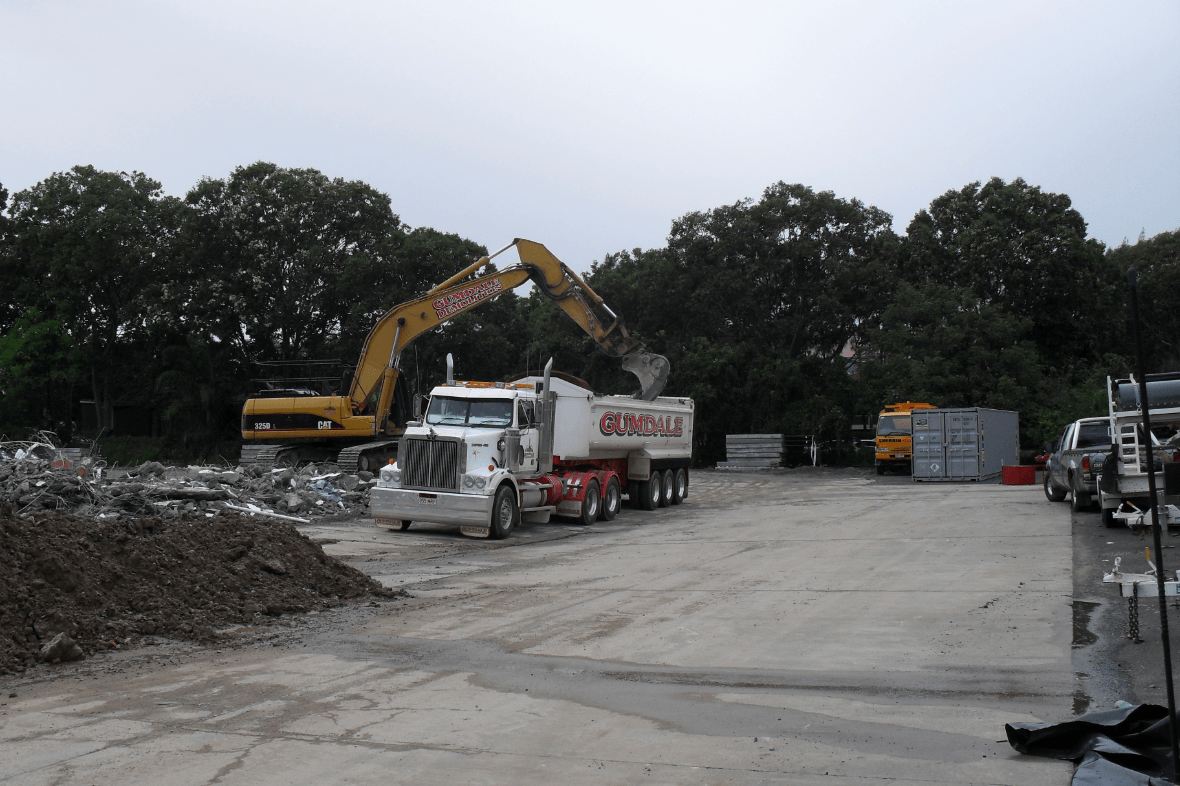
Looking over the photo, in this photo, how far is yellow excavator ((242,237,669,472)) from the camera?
27047mm

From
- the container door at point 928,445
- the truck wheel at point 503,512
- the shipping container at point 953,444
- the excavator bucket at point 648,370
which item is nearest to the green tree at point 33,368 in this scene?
the excavator bucket at point 648,370

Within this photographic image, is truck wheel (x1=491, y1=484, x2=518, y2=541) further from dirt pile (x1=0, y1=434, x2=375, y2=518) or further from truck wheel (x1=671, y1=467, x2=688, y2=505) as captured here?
truck wheel (x1=671, y1=467, x2=688, y2=505)

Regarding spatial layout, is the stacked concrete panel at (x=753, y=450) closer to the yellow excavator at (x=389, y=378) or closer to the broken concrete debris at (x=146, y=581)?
the yellow excavator at (x=389, y=378)

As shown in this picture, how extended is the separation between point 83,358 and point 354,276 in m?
15.8

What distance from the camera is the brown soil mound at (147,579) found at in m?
8.67

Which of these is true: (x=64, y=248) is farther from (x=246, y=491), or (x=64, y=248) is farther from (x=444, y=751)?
(x=444, y=751)

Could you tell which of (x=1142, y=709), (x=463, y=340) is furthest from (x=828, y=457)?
(x=1142, y=709)

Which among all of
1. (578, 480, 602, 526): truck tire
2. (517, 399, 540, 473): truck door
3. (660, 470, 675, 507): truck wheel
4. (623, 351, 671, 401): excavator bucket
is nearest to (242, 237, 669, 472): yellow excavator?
(623, 351, 671, 401): excavator bucket

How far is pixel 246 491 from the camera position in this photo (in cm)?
2214

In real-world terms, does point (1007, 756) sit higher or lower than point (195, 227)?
lower

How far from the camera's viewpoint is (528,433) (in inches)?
774

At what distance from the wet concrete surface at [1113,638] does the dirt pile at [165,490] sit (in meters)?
12.2

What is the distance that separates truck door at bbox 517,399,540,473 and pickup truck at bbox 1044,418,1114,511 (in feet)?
34.5

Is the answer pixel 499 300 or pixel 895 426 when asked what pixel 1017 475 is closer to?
pixel 895 426
